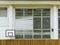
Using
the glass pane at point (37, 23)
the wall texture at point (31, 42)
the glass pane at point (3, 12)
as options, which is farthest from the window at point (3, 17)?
the wall texture at point (31, 42)

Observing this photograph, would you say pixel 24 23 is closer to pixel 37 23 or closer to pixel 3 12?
pixel 37 23

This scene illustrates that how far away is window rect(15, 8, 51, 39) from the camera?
21.7ft

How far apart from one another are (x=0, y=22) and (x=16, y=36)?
3.51ft

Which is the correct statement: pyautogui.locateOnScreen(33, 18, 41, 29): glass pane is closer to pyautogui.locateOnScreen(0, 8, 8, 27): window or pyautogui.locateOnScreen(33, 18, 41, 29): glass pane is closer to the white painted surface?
the white painted surface

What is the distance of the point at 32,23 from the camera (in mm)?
6625

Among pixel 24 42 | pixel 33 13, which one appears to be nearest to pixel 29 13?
pixel 33 13

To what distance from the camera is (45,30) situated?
6645 mm

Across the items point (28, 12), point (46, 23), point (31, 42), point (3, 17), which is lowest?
point (31, 42)

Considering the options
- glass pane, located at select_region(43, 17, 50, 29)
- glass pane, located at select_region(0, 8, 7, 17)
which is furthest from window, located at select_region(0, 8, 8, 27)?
glass pane, located at select_region(43, 17, 50, 29)

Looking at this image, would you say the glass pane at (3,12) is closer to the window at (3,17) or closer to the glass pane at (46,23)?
the window at (3,17)

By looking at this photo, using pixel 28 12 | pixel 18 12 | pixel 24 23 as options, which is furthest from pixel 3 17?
pixel 28 12

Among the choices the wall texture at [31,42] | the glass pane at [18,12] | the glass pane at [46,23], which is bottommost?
the wall texture at [31,42]

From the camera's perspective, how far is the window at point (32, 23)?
21.7ft

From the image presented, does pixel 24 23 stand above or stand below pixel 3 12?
below
